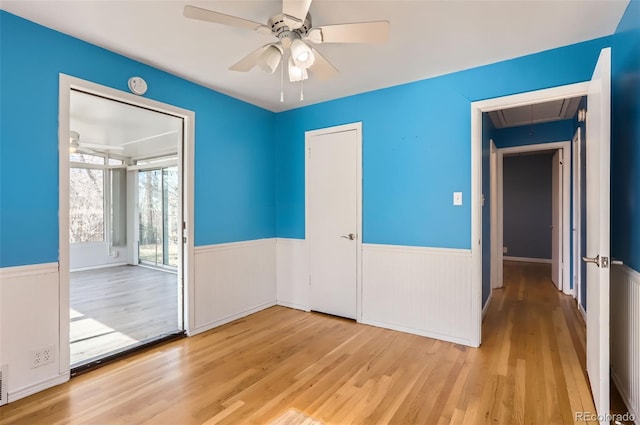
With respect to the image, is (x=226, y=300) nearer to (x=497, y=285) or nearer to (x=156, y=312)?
(x=156, y=312)

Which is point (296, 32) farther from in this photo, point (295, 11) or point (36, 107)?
point (36, 107)

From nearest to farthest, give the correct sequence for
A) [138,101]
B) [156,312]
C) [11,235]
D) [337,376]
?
1. [11,235]
2. [337,376]
3. [138,101]
4. [156,312]

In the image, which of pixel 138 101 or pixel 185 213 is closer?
pixel 138 101

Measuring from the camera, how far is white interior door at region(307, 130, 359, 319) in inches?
139

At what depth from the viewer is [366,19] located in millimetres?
2066

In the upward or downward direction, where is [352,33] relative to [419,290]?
upward

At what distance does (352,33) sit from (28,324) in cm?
277

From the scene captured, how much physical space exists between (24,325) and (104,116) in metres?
3.11

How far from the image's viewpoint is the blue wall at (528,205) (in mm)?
7070

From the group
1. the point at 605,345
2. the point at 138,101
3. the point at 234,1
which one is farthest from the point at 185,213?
the point at 605,345

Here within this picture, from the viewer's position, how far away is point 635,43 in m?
1.82

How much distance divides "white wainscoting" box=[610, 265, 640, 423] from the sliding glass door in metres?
6.20

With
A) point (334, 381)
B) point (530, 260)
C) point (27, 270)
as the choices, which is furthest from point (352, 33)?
point (530, 260)

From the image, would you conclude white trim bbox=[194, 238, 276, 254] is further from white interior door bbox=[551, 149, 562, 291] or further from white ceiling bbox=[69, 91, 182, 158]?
white interior door bbox=[551, 149, 562, 291]
